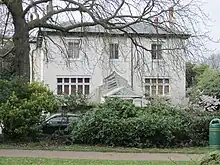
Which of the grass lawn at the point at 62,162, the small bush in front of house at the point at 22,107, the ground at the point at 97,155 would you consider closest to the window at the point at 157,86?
the small bush in front of house at the point at 22,107

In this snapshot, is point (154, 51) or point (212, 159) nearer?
point (212, 159)

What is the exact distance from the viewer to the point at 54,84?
42.2 m

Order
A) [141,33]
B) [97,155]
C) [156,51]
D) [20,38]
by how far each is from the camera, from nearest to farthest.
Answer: [97,155]
[20,38]
[156,51]
[141,33]

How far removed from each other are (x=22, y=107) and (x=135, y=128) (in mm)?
5119

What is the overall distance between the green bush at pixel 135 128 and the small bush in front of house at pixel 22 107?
70.1 inches

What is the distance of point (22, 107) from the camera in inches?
817

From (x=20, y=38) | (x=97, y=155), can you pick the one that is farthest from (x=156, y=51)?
(x=97, y=155)

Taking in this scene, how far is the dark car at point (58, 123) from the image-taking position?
22.4 metres

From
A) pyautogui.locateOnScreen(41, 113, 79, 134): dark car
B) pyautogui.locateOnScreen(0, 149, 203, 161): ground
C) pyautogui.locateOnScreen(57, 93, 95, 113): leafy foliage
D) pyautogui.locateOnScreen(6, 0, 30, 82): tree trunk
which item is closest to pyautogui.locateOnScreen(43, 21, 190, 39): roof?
pyautogui.locateOnScreen(6, 0, 30, 82): tree trunk

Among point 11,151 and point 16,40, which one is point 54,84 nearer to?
point 16,40

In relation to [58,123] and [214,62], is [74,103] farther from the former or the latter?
[214,62]

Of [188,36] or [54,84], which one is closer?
[188,36]

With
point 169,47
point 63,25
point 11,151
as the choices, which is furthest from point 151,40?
point 11,151

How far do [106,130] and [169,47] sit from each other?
304 inches
